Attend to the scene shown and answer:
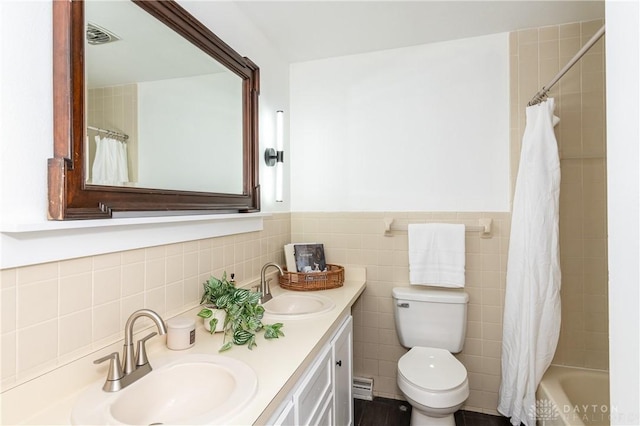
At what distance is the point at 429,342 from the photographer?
2.00m

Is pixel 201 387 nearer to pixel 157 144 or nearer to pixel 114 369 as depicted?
pixel 114 369

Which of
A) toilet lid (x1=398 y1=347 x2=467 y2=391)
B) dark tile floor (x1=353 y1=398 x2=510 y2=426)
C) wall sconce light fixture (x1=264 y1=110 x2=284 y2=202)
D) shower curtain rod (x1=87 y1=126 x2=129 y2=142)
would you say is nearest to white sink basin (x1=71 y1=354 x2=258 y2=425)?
shower curtain rod (x1=87 y1=126 x2=129 y2=142)

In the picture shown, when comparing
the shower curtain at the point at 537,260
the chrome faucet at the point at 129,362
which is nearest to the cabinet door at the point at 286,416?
the chrome faucet at the point at 129,362

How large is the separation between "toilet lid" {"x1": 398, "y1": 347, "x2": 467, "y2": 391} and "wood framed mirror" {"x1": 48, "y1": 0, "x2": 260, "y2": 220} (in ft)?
3.87

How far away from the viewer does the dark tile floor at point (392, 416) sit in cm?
196

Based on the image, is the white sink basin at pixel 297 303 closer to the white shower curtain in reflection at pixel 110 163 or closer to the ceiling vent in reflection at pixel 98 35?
the white shower curtain in reflection at pixel 110 163

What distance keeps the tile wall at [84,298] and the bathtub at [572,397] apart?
1.76 metres

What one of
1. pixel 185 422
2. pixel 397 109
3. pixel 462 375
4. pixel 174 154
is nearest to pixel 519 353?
pixel 462 375

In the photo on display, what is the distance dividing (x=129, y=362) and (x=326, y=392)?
781mm

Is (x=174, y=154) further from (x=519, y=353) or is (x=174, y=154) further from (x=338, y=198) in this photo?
(x=519, y=353)

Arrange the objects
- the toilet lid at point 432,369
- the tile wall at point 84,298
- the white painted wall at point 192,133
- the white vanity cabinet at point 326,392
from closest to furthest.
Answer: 1. the tile wall at point 84,298
2. the white vanity cabinet at point 326,392
3. the white painted wall at point 192,133
4. the toilet lid at point 432,369

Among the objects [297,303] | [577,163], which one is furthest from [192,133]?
[577,163]

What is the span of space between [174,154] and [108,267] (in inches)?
19.4

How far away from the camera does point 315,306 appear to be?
1.78 metres
